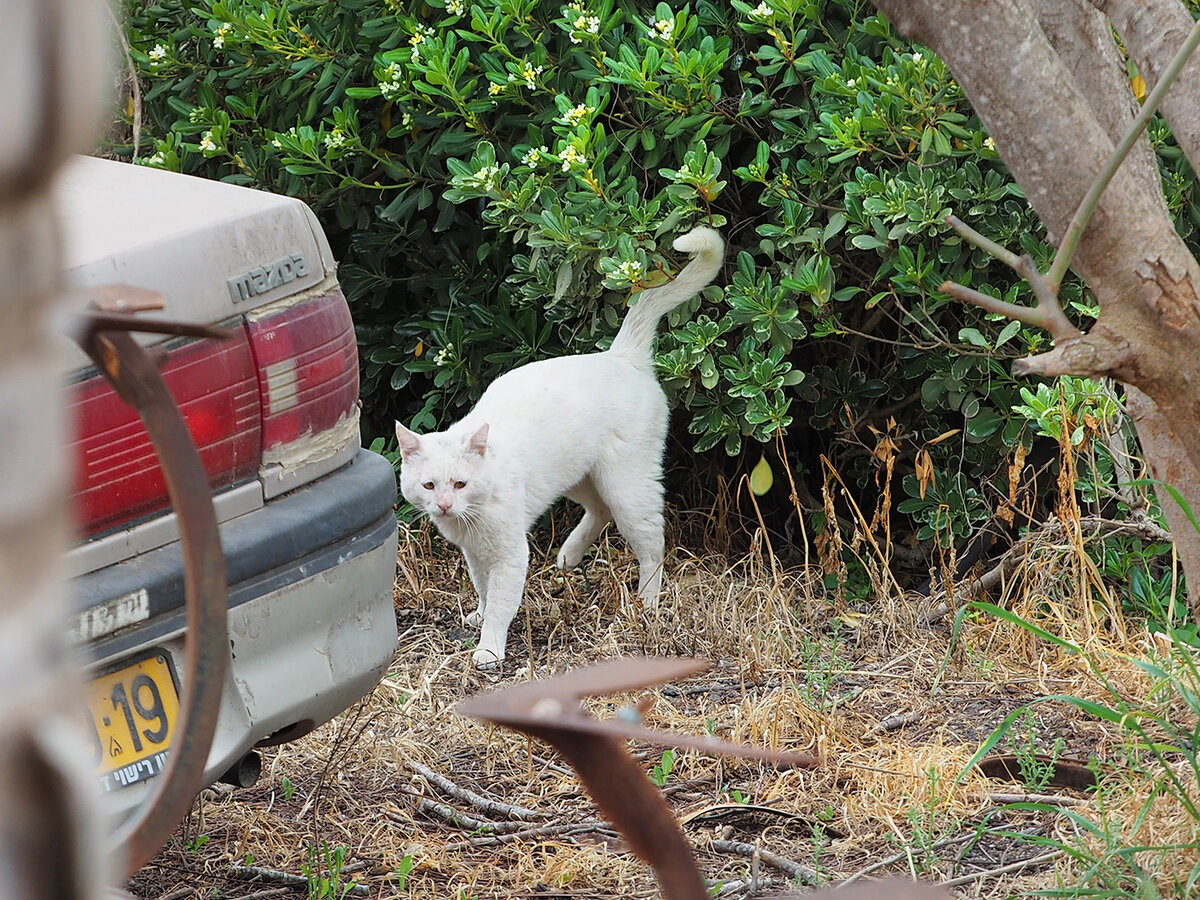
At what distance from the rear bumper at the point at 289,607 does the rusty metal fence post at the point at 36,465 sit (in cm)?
154

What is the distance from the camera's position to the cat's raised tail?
3.75 meters

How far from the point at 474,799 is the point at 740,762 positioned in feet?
2.14

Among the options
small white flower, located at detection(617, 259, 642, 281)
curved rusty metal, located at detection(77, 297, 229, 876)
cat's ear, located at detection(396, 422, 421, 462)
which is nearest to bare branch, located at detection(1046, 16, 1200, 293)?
curved rusty metal, located at detection(77, 297, 229, 876)

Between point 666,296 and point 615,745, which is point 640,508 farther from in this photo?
point 615,745

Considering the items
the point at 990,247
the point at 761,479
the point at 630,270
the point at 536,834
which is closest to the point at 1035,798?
the point at 536,834

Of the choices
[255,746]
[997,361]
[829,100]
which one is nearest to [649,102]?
[829,100]

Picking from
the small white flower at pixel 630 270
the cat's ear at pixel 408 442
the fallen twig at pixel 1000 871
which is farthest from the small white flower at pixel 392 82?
the fallen twig at pixel 1000 871

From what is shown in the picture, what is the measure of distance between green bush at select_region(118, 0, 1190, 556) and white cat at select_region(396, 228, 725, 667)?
0.12 metres

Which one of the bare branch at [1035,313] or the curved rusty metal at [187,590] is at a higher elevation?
the bare branch at [1035,313]

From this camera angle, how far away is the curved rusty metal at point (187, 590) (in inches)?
41.8

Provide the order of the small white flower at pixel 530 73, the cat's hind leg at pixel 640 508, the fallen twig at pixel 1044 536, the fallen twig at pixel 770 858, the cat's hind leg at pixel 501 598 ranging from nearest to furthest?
the fallen twig at pixel 770 858
the fallen twig at pixel 1044 536
the cat's hind leg at pixel 501 598
the small white flower at pixel 530 73
the cat's hind leg at pixel 640 508

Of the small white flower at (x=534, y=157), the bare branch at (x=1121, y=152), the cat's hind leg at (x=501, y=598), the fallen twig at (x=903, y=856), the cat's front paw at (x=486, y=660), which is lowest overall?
the cat's front paw at (x=486, y=660)

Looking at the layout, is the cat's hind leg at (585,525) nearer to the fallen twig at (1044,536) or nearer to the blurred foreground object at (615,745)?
the fallen twig at (1044,536)

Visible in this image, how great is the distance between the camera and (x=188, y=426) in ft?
6.36
